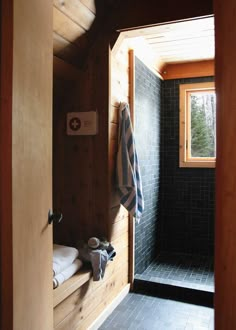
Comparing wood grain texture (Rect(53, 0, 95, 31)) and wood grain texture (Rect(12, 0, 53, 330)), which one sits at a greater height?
wood grain texture (Rect(53, 0, 95, 31))

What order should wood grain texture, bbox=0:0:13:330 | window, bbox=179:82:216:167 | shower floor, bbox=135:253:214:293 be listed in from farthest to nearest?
window, bbox=179:82:216:167
shower floor, bbox=135:253:214:293
wood grain texture, bbox=0:0:13:330

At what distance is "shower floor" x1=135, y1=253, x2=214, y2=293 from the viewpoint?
9.35 feet

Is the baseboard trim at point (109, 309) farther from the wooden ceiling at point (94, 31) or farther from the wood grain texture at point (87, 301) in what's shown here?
the wooden ceiling at point (94, 31)

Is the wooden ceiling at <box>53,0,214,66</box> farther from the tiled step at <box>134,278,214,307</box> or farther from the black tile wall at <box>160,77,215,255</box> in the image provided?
the tiled step at <box>134,278,214,307</box>

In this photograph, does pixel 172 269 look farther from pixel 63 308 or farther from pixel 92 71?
pixel 92 71

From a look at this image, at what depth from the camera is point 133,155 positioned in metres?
2.52

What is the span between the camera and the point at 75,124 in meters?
2.46

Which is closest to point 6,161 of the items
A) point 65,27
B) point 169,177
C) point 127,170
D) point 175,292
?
point 65,27

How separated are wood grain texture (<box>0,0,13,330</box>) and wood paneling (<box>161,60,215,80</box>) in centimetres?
283

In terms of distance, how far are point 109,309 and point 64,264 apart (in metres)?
0.76

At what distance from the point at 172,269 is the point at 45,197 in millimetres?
2210

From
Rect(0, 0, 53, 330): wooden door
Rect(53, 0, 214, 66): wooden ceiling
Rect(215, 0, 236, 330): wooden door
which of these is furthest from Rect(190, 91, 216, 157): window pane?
Rect(215, 0, 236, 330): wooden door

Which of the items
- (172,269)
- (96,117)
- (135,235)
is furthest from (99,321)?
(96,117)

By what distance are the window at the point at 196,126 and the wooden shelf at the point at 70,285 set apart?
2.14m
